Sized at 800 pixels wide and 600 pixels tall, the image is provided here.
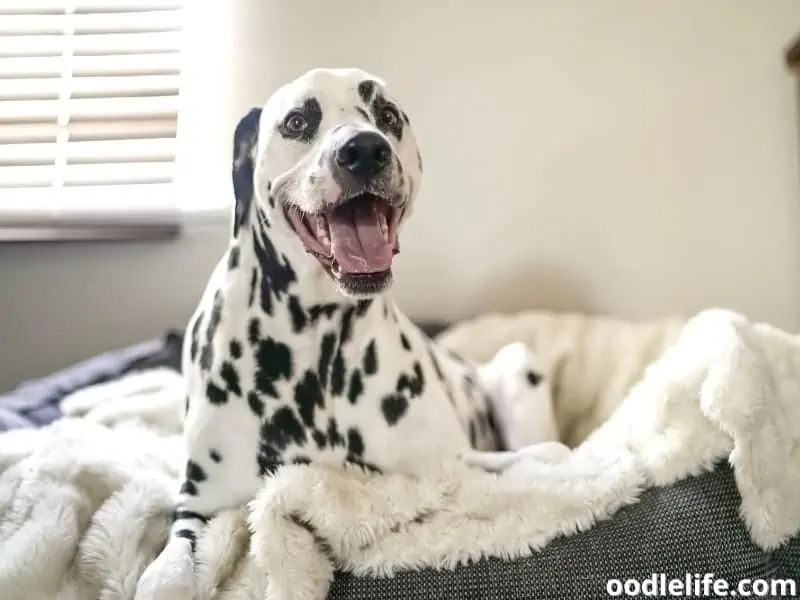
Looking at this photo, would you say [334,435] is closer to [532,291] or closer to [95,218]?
[532,291]

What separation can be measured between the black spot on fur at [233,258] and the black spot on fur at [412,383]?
346 mm

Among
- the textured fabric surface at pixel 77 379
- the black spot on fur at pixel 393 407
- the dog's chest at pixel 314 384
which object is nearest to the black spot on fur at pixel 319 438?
the dog's chest at pixel 314 384

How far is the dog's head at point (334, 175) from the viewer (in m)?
1.12

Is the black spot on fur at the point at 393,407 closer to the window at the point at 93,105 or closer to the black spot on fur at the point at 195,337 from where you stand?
the black spot on fur at the point at 195,337

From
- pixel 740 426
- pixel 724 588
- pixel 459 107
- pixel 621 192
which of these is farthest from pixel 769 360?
pixel 459 107

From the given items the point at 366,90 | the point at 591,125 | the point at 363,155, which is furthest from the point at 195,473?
the point at 591,125

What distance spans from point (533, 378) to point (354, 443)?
0.53 metres

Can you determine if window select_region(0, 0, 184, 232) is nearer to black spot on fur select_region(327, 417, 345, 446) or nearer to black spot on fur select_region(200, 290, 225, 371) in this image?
black spot on fur select_region(200, 290, 225, 371)

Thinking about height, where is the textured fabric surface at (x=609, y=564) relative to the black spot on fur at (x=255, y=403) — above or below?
below

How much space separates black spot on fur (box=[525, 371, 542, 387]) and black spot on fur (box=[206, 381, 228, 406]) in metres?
0.69

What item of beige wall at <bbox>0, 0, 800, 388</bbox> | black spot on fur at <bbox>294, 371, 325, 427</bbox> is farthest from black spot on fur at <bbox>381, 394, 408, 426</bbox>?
beige wall at <bbox>0, 0, 800, 388</bbox>

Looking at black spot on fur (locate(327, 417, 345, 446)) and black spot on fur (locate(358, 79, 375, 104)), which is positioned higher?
black spot on fur (locate(358, 79, 375, 104))

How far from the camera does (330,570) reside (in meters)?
1.06

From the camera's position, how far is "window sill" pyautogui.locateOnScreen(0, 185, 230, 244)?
85.8 inches
